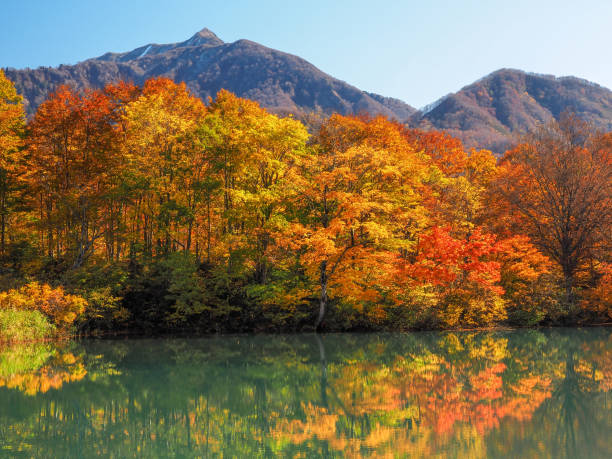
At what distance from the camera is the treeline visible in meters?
25.1

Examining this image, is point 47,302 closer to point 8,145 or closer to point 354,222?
point 8,145

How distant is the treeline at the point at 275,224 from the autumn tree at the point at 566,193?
0.26 ft

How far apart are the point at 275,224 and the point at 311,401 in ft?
46.1

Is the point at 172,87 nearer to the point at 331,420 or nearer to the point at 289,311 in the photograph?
the point at 289,311

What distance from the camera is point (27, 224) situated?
A: 30.0 meters

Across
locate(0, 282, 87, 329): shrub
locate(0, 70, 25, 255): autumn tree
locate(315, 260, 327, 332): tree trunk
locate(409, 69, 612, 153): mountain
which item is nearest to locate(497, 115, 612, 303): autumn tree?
locate(315, 260, 327, 332): tree trunk

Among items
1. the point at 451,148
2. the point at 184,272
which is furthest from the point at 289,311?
the point at 451,148

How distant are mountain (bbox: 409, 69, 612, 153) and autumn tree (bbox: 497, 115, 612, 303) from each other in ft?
222

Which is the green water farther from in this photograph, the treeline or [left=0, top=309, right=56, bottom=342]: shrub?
the treeline

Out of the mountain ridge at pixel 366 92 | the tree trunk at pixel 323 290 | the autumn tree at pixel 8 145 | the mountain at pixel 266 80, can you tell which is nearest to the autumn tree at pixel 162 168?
the autumn tree at pixel 8 145

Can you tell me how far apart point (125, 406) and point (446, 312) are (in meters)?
17.3

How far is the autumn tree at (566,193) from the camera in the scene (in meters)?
28.2

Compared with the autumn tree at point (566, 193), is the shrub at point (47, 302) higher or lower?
lower

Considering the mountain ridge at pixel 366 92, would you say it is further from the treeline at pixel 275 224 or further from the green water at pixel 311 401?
the green water at pixel 311 401
